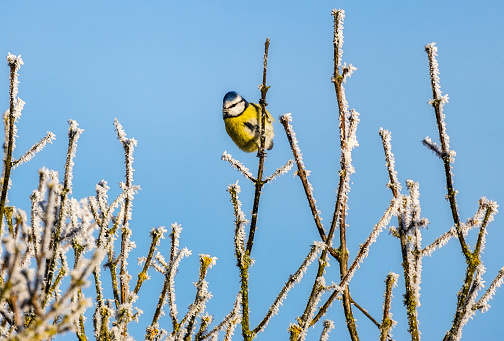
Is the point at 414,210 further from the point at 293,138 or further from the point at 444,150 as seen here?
the point at 293,138

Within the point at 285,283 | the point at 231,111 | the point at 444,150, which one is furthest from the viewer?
the point at 231,111

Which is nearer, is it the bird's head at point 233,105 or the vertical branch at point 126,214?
the vertical branch at point 126,214

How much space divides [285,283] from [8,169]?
5.08 feet

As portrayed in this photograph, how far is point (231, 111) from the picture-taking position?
7539 millimetres

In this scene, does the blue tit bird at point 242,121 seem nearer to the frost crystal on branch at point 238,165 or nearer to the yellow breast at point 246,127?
the yellow breast at point 246,127

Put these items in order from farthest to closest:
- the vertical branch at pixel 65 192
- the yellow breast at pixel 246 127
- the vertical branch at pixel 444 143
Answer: the yellow breast at pixel 246 127
the vertical branch at pixel 444 143
the vertical branch at pixel 65 192

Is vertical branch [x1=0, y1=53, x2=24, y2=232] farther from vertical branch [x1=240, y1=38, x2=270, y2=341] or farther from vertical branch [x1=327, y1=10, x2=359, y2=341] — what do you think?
vertical branch [x1=327, y1=10, x2=359, y2=341]

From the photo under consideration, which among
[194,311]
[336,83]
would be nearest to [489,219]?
[336,83]

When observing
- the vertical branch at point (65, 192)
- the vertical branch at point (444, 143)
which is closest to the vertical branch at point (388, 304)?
the vertical branch at point (444, 143)

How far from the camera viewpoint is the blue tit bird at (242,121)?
24.2 ft

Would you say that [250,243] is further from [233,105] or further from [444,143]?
[233,105]

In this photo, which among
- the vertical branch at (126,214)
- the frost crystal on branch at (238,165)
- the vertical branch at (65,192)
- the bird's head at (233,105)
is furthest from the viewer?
the bird's head at (233,105)

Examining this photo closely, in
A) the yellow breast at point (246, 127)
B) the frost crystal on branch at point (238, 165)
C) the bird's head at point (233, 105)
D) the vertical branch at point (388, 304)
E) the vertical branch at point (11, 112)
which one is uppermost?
the bird's head at point (233, 105)

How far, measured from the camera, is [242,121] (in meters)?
7.41
